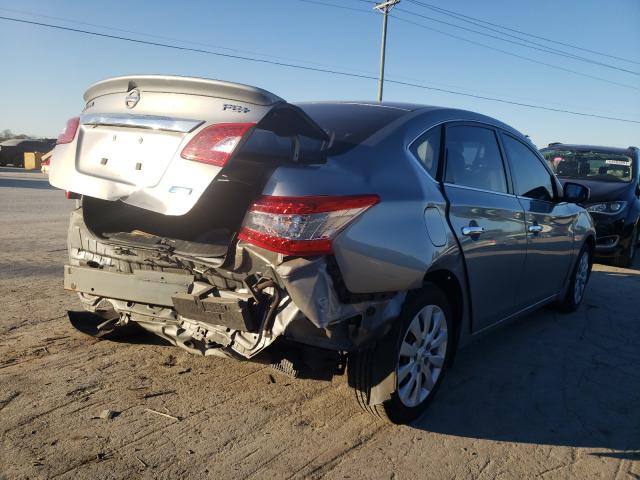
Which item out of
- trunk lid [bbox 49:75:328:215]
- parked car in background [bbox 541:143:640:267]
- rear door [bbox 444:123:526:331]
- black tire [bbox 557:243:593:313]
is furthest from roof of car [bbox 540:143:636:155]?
trunk lid [bbox 49:75:328:215]

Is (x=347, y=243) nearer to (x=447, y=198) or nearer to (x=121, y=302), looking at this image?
(x=447, y=198)

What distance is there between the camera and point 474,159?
12.3 ft

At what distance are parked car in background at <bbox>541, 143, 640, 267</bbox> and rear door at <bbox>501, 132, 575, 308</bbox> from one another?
148 inches

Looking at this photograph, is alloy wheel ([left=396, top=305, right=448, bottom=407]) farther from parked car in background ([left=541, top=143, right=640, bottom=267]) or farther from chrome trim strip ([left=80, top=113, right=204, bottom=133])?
parked car in background ([left=541, top=143, right=640, bottom=267])

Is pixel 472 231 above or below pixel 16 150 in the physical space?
above

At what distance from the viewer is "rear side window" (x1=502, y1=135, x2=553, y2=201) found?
424 cm

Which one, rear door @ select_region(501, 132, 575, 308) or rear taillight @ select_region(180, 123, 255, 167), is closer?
rear taillight @ select_region(180, 123, 255, 167)

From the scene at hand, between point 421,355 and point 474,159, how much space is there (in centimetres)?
145

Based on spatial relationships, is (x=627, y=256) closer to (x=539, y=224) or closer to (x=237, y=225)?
(x=539, y=224)

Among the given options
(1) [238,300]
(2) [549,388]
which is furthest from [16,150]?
(2) [549,388]

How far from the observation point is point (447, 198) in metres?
3.21

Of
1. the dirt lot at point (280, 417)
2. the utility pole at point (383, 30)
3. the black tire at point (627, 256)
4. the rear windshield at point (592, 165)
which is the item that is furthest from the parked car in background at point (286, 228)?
the utility pole at point (383, 30)

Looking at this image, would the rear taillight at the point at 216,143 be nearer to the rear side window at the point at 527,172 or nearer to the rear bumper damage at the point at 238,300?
the rear bumper damage at the point at 238,300

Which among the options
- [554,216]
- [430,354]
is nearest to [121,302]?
[430,354]
